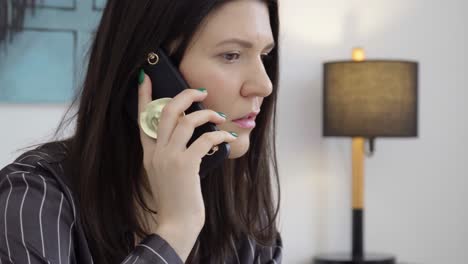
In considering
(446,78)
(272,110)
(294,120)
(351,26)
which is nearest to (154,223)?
(272,110)

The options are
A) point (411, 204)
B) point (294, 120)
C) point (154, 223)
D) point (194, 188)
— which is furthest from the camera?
point (411, 204)

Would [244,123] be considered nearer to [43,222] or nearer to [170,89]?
[170,89]

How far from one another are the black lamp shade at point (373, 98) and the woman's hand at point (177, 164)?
5.00ft

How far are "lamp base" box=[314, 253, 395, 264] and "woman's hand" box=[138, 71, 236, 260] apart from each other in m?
1.66

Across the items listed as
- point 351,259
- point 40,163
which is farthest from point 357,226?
point 40,163

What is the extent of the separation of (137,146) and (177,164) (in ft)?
0.49

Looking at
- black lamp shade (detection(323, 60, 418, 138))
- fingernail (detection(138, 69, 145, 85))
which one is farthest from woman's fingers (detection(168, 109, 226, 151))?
black lamp shade (detection(323, 60, 418, 138))

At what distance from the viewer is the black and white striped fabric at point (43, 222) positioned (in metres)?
1.11

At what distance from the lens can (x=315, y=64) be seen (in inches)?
117

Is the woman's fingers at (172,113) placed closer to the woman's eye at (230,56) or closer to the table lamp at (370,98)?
the woman's eye at (230,56)

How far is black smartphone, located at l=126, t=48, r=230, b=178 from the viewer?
1.23m

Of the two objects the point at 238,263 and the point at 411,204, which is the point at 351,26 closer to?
the point at 411,204

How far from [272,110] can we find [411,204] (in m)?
1.89

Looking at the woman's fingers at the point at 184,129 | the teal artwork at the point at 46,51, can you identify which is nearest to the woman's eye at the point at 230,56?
the woman's fingers at the point at 184,129
